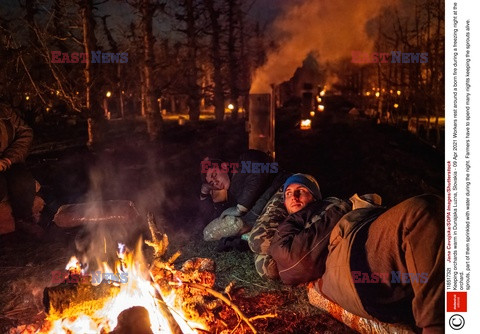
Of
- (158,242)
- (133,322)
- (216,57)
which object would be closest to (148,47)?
(216,57)

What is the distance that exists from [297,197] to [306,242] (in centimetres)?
96

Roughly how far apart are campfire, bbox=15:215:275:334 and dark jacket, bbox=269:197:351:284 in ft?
1.74

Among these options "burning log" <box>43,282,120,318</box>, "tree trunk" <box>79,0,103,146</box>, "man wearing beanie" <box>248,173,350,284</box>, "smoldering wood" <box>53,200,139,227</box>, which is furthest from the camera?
"tree trunk" <box>79,0,103,146</box>

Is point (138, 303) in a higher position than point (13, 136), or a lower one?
lower

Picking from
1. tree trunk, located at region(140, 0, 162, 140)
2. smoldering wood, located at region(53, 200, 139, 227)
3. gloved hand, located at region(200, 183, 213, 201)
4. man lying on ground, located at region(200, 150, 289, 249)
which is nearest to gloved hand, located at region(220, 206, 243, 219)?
man lying on ground, located at region(200, 150, 289, 249)

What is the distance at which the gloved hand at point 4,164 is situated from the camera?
5.82 metres

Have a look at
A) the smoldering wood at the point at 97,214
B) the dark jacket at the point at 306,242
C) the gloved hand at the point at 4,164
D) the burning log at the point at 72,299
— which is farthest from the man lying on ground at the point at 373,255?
the gloved hand at the point at 4,164

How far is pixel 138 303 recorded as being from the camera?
330 cm

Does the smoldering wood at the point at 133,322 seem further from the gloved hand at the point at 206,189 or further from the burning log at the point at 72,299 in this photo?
the gloved hand at the point at 206,189

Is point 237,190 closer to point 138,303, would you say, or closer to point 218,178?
point 218,178

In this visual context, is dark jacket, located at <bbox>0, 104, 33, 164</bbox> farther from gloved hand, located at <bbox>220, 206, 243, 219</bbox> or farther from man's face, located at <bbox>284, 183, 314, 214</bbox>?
man's face, located at <bbox>284, 183, 314, 214</bbox>

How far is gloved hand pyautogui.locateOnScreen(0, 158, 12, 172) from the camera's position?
5824 mm

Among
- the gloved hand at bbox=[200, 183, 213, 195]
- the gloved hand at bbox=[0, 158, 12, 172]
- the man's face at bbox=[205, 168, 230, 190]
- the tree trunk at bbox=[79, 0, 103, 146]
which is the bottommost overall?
the gloved hand at bbox=[200, 183, 213, 195]

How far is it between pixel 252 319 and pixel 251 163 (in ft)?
10.1
